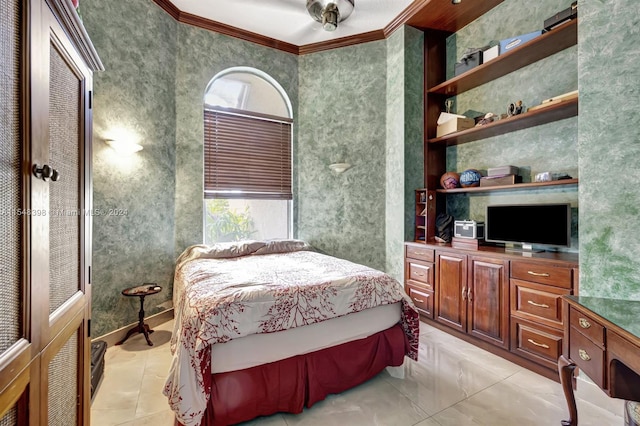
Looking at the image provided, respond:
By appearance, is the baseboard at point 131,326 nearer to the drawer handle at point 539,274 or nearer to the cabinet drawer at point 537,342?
the cabinet drawer at point 537,342

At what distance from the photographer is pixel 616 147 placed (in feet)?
6.14

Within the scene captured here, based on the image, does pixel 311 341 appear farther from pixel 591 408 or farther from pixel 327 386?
pixel 591 408

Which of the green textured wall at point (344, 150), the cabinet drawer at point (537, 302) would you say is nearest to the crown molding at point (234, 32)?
the green textured wall at point (344, 150)

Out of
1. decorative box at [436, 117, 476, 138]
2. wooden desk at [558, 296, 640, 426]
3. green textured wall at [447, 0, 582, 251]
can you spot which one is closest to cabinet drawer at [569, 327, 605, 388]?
wooden desk at [558, 296, 640, 426]

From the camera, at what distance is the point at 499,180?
9.45 ft

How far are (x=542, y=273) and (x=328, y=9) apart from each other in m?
3.35

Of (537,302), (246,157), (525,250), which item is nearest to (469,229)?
(525,250)

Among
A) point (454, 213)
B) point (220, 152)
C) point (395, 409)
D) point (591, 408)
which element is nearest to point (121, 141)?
point (220, 152)

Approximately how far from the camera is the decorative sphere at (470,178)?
10.2ft

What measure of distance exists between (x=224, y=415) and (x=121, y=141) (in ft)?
8.51

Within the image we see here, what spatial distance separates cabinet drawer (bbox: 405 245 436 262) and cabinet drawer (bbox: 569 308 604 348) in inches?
66.8

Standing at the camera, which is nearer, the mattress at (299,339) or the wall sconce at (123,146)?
the mattress at (299,339)

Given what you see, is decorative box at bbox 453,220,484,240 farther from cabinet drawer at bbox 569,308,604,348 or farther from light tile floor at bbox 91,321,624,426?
cabinet drawer at bbox 569,308,604,348

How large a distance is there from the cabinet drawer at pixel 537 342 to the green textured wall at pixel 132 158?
3.58 m
